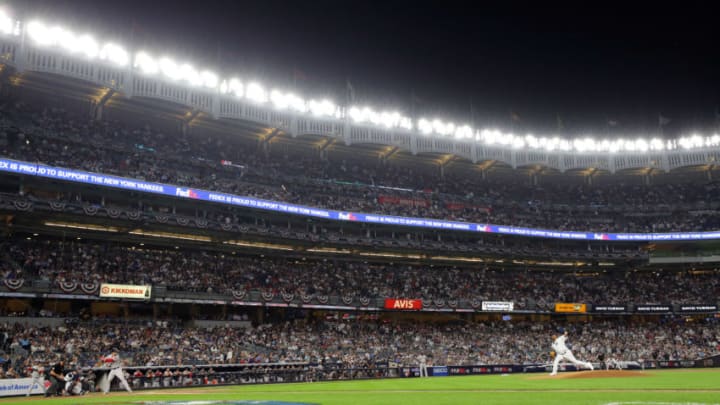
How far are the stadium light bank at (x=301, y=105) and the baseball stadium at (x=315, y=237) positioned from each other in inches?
9.2

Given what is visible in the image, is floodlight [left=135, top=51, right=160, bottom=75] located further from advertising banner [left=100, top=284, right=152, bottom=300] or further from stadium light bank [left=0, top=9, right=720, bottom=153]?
advertising banner [left=100, top=284, right=152, bottom=300]

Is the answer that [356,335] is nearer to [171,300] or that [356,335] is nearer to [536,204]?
[171,300]

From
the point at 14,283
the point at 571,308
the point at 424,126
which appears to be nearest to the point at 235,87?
the point at 424,126

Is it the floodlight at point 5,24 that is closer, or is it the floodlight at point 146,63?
the floodlight at point 5,24

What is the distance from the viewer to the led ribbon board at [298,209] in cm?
4380

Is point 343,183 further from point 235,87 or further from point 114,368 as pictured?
point 114,368

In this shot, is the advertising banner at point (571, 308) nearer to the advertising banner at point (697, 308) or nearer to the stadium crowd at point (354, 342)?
the stadium crowd at point (354, 342)

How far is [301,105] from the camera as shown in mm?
63375

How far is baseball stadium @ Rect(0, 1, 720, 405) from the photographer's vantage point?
41906mm

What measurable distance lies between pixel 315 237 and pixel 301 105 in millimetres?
A: 16009

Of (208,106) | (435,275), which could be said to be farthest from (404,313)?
(208,106)

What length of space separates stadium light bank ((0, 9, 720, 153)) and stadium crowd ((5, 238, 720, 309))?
16.8 metres

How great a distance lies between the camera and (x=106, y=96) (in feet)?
176

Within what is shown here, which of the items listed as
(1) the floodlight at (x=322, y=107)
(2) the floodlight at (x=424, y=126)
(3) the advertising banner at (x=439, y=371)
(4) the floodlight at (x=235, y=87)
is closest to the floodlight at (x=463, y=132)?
(2) the floodlight at (x=424, y=126)
